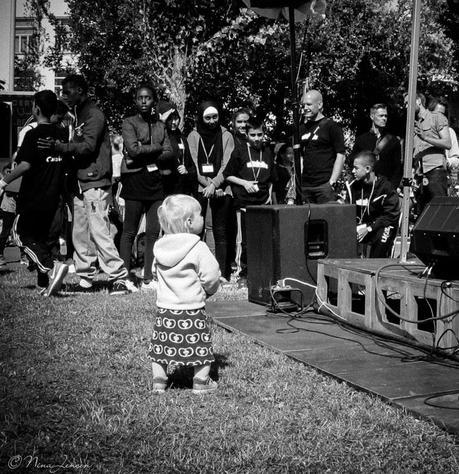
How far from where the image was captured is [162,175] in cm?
812

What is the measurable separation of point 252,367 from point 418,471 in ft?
5.79

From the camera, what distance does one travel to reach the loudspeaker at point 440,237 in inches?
191

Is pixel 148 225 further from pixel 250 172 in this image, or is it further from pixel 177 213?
pixel 177 213

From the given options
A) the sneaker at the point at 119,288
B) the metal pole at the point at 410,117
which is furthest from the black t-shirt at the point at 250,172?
the metal pole at the point at 410,117

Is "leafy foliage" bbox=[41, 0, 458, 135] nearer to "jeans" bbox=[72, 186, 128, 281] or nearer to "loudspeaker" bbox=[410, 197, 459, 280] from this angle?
"jeans" bbox=[72, 186, 128, 281]

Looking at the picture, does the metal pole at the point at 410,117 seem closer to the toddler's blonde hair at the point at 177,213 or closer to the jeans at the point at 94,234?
the toddler's blonde hair at the point at 177,213

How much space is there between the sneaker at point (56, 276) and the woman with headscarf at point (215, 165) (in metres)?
2.02

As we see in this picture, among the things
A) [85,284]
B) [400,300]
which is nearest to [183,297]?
[400,300]

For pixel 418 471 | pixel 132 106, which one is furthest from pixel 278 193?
pixel 132 106

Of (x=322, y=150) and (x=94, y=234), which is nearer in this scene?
(x=94, y=234)

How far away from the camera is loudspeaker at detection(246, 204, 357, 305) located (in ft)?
22.0

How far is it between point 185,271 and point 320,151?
413 cm

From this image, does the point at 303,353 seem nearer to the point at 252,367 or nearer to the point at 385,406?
the point at 252,367

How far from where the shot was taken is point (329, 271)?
6355 millimetres
